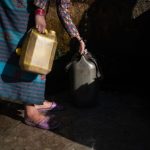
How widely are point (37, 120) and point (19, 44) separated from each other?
2.62 ft

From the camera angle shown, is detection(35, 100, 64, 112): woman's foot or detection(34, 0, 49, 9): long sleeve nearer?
detection(34, 0, 49, 9): long sleeve

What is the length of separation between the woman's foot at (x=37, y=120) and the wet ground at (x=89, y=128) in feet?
0.17

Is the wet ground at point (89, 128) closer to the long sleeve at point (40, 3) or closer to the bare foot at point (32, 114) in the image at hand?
the bare foot at point (32, 114)

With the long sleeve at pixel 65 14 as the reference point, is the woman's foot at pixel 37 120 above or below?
below

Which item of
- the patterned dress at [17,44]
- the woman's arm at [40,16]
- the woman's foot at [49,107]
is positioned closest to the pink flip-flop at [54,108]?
the woman's foot at [49,107]

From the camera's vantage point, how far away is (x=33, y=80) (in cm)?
443

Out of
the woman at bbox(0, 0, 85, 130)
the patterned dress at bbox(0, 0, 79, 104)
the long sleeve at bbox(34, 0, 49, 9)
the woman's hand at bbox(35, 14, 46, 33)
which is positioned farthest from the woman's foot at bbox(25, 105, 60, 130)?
the long sleeve at bbox(34, 0, 49, 9)

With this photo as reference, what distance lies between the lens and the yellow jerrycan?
4078mm

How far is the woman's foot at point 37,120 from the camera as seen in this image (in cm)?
456

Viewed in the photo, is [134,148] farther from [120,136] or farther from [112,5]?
[112,5]

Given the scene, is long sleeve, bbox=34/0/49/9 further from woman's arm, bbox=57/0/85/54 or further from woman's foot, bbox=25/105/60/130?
woman's foot, bbox=25/105/60/130

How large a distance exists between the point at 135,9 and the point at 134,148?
1.82 m

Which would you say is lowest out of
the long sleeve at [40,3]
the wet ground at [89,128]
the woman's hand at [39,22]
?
the wet ground at [89,128]

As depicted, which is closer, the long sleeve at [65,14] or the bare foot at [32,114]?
the long sleeve at [65,14]
